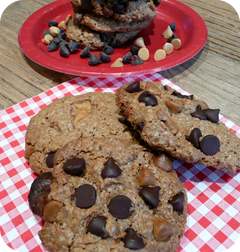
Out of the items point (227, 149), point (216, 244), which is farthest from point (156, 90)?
point (216, 244)

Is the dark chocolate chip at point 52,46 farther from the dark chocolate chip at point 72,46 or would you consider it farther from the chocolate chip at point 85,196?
the chocolate chip at point 85,196

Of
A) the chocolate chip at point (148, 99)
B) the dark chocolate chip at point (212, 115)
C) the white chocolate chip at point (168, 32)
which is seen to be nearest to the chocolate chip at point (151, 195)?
the chocolate chip at point (148, 99)

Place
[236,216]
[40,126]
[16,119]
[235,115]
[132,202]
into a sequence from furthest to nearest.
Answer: [235,115], [16,119], [40,126], [236,216], [132,202]

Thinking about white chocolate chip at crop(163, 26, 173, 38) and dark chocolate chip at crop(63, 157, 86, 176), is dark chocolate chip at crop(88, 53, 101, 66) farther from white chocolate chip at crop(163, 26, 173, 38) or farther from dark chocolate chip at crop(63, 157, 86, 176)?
dark chocolate chip at crop(63, 157, 86, 176)

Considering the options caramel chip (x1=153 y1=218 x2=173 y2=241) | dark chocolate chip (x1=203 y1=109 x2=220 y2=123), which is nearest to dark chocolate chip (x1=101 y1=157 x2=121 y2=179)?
caramel chip (x1=153 y1=218 x2=173 y2=241)

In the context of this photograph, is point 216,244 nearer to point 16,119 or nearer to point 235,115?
point 235,115

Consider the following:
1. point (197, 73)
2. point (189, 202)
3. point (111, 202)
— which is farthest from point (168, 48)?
point (111, 202)
